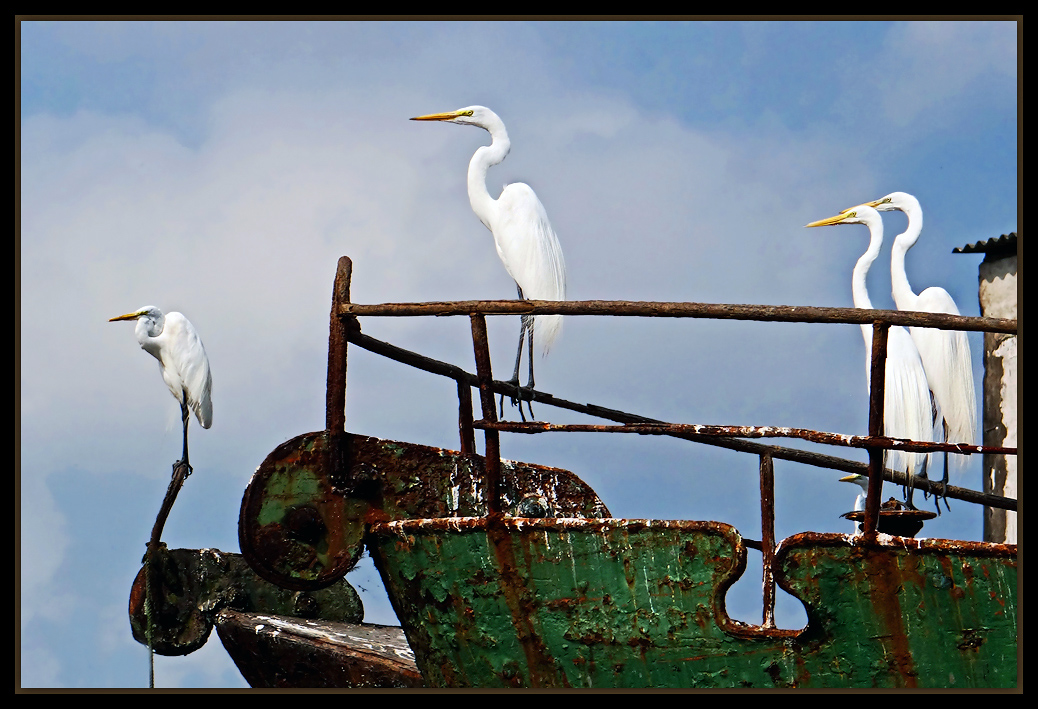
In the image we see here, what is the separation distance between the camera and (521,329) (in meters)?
7.30

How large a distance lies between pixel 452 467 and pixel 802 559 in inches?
58.2

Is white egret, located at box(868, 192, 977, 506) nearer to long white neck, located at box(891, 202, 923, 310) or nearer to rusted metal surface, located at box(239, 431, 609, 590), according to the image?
long white neck, located at box(891, 202, 923, 310)

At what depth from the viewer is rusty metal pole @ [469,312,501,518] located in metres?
4.49

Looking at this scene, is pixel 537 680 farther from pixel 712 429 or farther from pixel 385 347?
pixel 385 347

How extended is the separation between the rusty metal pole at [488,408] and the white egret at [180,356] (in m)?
7.21

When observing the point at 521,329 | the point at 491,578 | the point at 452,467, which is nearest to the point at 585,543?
the point at 491,578

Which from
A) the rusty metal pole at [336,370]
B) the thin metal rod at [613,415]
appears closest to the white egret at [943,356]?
the thin metal rod at [613,415]

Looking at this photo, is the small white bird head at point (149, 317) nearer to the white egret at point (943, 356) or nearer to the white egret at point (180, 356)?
the white egret at point (180, 356)

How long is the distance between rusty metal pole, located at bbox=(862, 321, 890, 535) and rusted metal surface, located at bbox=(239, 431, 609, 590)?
1.43 meters

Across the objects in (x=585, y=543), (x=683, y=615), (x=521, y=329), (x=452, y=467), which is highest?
(x=521, y=329)

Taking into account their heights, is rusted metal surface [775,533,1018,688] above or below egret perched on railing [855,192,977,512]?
below

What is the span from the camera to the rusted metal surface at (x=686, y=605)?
429cm

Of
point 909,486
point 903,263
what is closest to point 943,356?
point 903,263

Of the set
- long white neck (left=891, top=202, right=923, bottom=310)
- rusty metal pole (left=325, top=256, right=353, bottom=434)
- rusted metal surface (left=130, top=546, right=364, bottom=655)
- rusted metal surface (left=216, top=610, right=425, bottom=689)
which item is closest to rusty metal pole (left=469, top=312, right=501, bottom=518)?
rusty metal pole (left=325, top=256, right=353, bottom=434)
